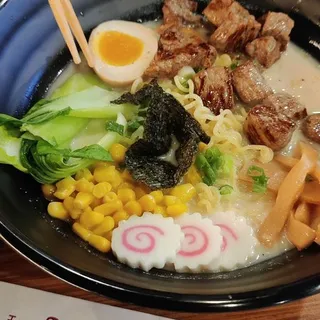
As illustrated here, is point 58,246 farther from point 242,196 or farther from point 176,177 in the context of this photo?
point 242,196

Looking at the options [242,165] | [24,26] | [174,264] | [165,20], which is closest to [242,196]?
[242,165]

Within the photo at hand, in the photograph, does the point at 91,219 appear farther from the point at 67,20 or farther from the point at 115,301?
the point at 67,20

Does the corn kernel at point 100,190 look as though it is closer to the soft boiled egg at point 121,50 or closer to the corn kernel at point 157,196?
the corn kernel at point 157,196

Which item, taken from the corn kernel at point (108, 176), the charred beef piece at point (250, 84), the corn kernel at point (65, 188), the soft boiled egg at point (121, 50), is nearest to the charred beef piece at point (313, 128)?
the charred beef piece at point (250, 84)

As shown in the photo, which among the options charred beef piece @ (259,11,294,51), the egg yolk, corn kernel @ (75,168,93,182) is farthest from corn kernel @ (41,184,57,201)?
charred beef piece @ (259,11,294,51)

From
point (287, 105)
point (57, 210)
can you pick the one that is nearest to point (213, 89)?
point (287, 105)

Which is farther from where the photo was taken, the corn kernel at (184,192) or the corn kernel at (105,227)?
the corn kernel at (184,192)
